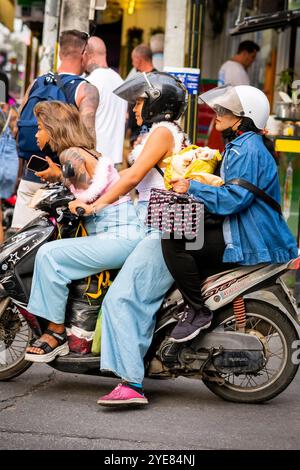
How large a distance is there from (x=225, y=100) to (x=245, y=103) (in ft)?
0.40

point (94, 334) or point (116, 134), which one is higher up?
point (116, 134)

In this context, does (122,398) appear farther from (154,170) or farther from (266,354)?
(154,170)

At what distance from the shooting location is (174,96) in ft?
20.5

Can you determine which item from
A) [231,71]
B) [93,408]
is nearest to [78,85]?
[93,408]

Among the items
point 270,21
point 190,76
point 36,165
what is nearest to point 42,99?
point 36,165

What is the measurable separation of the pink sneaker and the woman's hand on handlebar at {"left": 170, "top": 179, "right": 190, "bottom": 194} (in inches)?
45.6

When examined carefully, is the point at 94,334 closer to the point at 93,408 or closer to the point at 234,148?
the point at 93,408

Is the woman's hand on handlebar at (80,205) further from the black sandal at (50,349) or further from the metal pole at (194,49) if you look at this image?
the metal pole at (194,49)

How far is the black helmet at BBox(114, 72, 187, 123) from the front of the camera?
6.20 meters

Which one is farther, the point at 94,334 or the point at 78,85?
the point at 78,85

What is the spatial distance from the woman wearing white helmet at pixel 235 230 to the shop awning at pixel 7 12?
41.0 feet

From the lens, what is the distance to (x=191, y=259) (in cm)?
581
